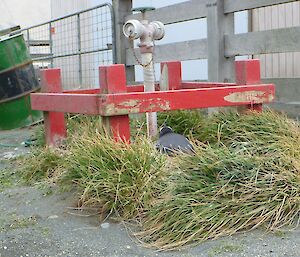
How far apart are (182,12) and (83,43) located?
3.92 m

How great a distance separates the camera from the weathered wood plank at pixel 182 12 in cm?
731

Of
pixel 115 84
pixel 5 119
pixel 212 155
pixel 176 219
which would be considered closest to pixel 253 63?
pixel 115 84

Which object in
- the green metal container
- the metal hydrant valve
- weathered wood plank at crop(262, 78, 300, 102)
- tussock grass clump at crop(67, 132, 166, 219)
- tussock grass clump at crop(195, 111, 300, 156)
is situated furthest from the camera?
the green metal container

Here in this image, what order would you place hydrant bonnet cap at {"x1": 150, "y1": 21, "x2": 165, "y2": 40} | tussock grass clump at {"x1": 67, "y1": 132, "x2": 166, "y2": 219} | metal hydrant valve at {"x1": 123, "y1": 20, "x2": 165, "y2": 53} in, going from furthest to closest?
hydrant bonnet cap at {"x1": 150, "y1": 21, "x2": 165, "y2": 40}, metal hydrant valve at {"x1": 123, "y1": 20, "x2": 165, "y2": 53}, tussock grass clump at {"x1": 67, "y1": 132, "x2": 166, "y2": 219}

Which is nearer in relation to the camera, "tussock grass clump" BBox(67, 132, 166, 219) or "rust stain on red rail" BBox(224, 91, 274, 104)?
"tussock grass clump" BBox(67, 132, 166, 219)

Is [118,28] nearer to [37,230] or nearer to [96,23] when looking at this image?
[96,23]

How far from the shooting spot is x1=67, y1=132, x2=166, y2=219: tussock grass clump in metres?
3.84

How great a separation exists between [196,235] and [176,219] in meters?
0.15

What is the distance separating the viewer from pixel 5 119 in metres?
8.97

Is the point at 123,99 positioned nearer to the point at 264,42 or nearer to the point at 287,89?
the point at 287,89

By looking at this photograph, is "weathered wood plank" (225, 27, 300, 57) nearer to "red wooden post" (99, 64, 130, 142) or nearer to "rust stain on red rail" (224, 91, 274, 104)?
"rust stain on red rail" (224, 91, 274, 104)

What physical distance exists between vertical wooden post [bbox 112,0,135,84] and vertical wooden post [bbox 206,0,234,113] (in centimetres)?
192

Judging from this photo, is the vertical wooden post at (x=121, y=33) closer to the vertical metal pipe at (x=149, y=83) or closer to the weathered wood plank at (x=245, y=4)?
the weathered wood plank at (x=245, y=4)

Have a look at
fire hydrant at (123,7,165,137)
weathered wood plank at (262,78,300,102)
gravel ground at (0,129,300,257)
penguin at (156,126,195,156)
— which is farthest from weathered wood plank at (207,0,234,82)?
gravel ground at (0,129,300,257)
